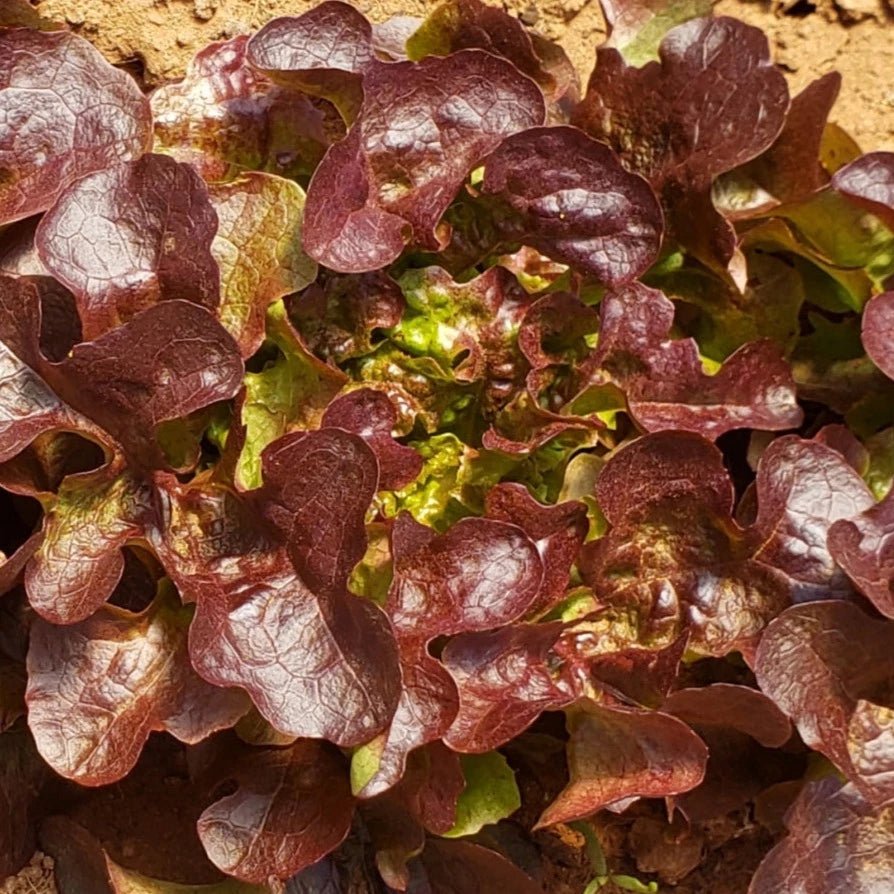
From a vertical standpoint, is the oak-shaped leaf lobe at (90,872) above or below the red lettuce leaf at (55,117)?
below

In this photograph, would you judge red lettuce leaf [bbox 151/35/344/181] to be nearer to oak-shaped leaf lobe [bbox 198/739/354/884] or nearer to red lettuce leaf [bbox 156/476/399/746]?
red lettuce leaf [bbox 156/476/399/746]

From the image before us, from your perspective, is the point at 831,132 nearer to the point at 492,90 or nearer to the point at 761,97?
the point at 761,97

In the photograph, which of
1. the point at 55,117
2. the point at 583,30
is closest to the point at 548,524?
the point at 55,117

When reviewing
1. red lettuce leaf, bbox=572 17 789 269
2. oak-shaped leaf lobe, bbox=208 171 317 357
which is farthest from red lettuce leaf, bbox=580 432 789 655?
oak-shaped leaf lobe, bbox=208 171 317 357

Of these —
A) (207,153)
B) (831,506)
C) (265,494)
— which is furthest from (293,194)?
(831,506)

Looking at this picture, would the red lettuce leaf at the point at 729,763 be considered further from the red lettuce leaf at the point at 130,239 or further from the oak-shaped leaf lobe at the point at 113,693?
the red lettuce leaf at the point at 130,239

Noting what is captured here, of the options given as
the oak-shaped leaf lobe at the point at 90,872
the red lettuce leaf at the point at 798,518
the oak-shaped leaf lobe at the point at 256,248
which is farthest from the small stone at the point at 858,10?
the oak-shaped leaf lobe at the point at 90,872

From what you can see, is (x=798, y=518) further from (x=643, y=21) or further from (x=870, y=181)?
(x=643, y=21)
